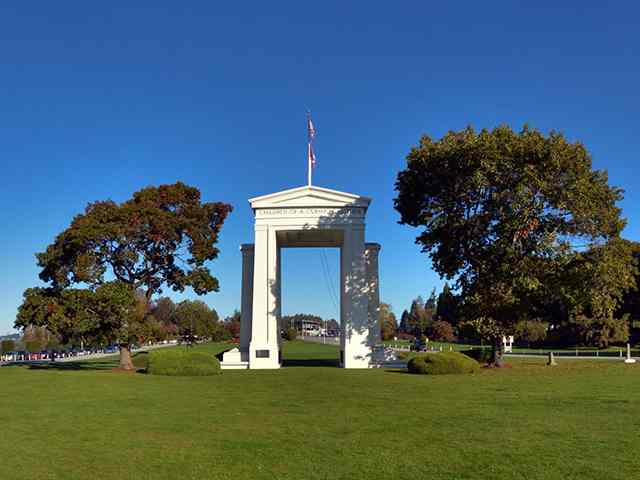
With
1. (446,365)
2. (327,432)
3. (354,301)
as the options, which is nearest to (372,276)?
(354,301)

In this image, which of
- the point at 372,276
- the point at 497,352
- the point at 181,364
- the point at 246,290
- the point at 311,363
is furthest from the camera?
the point at 246,290

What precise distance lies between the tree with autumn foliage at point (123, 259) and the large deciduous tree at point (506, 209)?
45.8ft

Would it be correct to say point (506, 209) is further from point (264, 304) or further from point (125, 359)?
point (125, 359)

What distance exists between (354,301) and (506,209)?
12.1 meters

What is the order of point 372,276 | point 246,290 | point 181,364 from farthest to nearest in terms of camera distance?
1. point 246,290
2. point 372,276
3. point 181,364

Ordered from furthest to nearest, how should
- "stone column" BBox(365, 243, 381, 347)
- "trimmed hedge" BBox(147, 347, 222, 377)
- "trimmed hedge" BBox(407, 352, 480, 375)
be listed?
1. "stone column" BBox(365, 243, 381, 347)
2. "trimmed hedge" BBox(147, 347, 222, 377)
3. "trimmed hedge" BBox(407, 352, 480, 375)

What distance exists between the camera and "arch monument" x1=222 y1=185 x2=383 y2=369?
3822 cm

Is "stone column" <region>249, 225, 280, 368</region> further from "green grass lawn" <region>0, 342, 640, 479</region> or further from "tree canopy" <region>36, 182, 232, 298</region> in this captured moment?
"green grass lawn" <region>0, 342, 640, 479</region>

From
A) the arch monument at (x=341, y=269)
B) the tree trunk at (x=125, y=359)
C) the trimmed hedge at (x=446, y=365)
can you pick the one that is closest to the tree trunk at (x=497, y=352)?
the trimmed hedge at (x=446, y=365)

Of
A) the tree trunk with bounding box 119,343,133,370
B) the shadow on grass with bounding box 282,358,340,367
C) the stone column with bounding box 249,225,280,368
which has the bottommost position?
the shadow on grass with bounding box 282,358,340,367

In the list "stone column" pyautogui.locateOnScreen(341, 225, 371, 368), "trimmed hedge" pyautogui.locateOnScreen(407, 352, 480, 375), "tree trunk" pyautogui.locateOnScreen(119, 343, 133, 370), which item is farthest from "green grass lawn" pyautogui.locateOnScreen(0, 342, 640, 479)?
"stone column" pyautogui.locateOnScreen(341, 225, 371, 368)

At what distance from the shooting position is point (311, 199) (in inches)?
1556

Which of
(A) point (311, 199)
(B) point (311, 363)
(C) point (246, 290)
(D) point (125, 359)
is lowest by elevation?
(B) point (311, 363)

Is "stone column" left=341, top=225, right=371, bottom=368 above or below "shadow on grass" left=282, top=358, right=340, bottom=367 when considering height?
above
